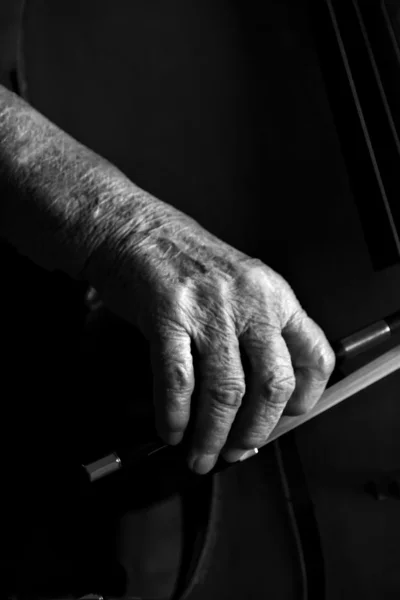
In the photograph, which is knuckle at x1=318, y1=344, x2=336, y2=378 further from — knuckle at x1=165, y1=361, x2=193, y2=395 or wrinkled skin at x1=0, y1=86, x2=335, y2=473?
knuckle at x1=165, y1=361, x2=193, y2=395

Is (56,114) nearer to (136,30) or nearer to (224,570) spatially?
(136,30)

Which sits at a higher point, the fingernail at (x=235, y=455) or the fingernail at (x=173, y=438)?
the fingernail at (x=173, y=438)

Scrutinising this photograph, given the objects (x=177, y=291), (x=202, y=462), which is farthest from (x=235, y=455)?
(x=177, y=291)

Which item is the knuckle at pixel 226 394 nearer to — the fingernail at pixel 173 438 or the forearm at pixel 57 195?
the fingernail at pixel 173 438

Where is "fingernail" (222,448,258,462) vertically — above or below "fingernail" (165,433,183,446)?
below

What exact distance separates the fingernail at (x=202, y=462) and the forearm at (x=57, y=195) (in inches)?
7.8

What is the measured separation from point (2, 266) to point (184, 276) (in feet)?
0.97

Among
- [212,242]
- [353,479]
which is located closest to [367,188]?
[212,242]

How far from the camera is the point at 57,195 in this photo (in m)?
0.52

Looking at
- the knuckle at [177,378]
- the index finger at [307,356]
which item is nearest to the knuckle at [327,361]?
the index finger at [307,356]

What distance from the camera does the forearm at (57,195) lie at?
0.51 m

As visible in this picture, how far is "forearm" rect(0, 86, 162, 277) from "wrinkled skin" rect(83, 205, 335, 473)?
0.03m

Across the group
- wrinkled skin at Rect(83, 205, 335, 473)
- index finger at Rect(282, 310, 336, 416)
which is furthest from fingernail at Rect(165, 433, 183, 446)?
index finger at Rect(282, 310, 336, 416)

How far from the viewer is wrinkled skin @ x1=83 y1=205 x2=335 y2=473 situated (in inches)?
17.5
